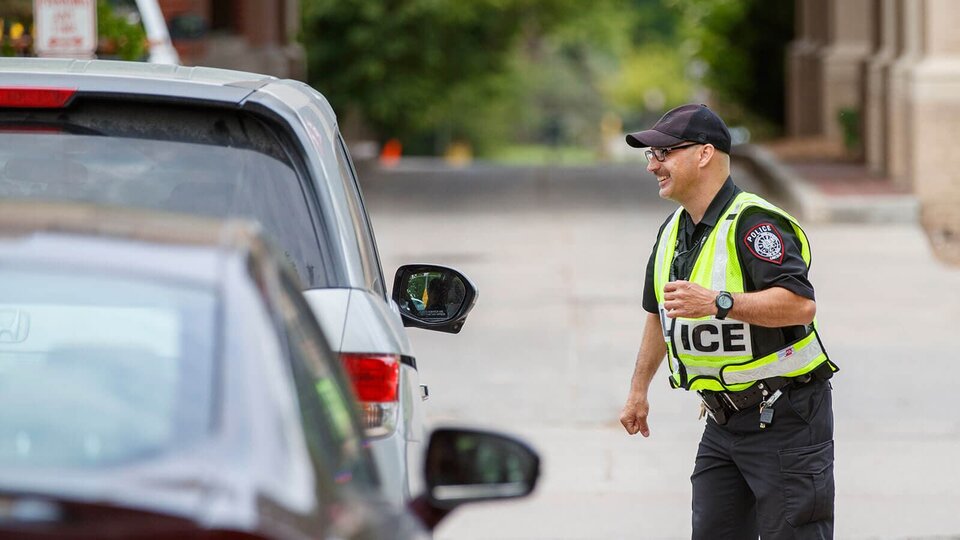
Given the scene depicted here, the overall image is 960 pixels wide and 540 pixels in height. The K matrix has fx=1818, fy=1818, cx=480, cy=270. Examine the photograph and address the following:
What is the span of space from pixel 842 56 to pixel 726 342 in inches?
897

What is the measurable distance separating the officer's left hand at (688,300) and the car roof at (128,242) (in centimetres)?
214

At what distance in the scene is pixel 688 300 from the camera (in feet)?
16.0

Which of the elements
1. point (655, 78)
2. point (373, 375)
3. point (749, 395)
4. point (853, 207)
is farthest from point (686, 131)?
point (655, 78)

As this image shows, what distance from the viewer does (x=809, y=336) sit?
5.08 metres

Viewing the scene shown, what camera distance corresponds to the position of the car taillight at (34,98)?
161 inches

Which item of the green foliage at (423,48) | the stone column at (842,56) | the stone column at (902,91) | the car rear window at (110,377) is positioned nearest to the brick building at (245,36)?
the stone column at (902,91)

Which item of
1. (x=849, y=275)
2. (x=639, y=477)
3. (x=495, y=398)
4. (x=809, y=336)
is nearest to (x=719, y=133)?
(x=809, y=336)

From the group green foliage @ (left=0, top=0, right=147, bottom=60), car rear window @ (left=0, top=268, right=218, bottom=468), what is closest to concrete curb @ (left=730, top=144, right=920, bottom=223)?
green foliage @ (left=0, top=0, right=147, bottom=60)

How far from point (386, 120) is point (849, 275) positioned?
2892 centimetres

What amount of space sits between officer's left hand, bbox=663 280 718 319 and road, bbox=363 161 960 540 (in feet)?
9.37

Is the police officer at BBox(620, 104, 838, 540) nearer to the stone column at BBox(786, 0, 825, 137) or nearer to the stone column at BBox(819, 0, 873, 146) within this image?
the stone column at BBox(819, 0, 873, 146)

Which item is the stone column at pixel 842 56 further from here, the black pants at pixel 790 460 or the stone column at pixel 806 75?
the black pants at pixel 790 460

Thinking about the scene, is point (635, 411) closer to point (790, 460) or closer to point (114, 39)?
point (790, 460)

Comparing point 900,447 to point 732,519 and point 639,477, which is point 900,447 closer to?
point 639,477
